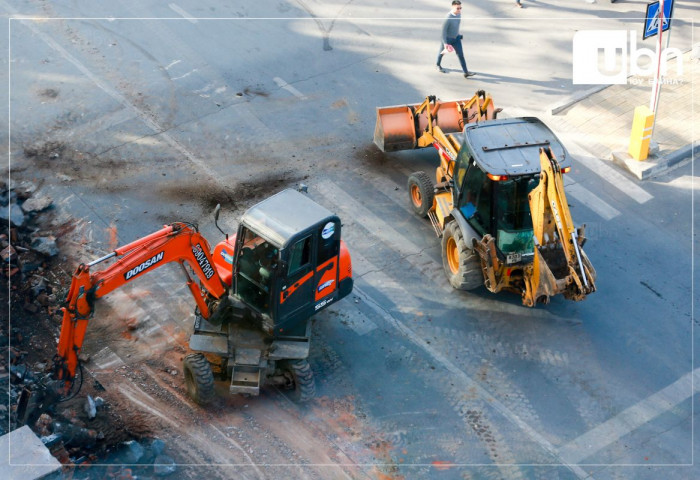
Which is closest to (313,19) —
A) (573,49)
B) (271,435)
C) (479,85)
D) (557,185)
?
(479,85)

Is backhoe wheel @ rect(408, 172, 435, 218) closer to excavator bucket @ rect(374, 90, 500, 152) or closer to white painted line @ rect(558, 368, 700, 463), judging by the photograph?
excavator bucket @ rect(374, 90, 500, 152)

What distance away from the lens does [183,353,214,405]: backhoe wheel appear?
1232 centimetres

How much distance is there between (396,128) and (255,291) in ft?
19.7

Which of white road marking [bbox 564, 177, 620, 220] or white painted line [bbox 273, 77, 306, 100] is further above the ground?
white painted line [bbox 273, 77, 306, 100]

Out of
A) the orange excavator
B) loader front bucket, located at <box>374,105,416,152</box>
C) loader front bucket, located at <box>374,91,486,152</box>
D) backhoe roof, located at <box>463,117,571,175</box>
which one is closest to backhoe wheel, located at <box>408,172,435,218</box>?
loader front bucket, located at <box>374,91,486,152</box>

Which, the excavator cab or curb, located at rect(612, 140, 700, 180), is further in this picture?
curb, located at rect(612, 140, 700, 180)

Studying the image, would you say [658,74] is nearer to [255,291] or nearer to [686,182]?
[686,182]

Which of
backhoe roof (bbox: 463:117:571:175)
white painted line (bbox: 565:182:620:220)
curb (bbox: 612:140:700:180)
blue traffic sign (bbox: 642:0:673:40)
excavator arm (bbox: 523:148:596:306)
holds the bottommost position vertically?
white painted line (bbox: 565:182:620:220)

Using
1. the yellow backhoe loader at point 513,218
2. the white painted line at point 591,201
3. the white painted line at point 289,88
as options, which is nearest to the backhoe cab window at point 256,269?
the yellow backhoe loader at point 513,218

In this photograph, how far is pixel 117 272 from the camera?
1138 cm

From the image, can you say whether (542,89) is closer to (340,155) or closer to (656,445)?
(340,155)

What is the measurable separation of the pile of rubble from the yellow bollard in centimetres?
1068

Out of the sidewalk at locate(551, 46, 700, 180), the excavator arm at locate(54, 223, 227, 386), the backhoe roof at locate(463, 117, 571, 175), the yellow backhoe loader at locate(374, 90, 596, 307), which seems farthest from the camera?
the sidewalk at locate(551, 46, 700, 180)

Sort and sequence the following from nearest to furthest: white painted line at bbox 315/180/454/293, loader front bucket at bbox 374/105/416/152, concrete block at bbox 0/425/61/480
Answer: concrete block at bbox 0/425/61/480 < white painted line at bbox 315/180/454/293 < loader front bucket at bbox 374/105/416/152
